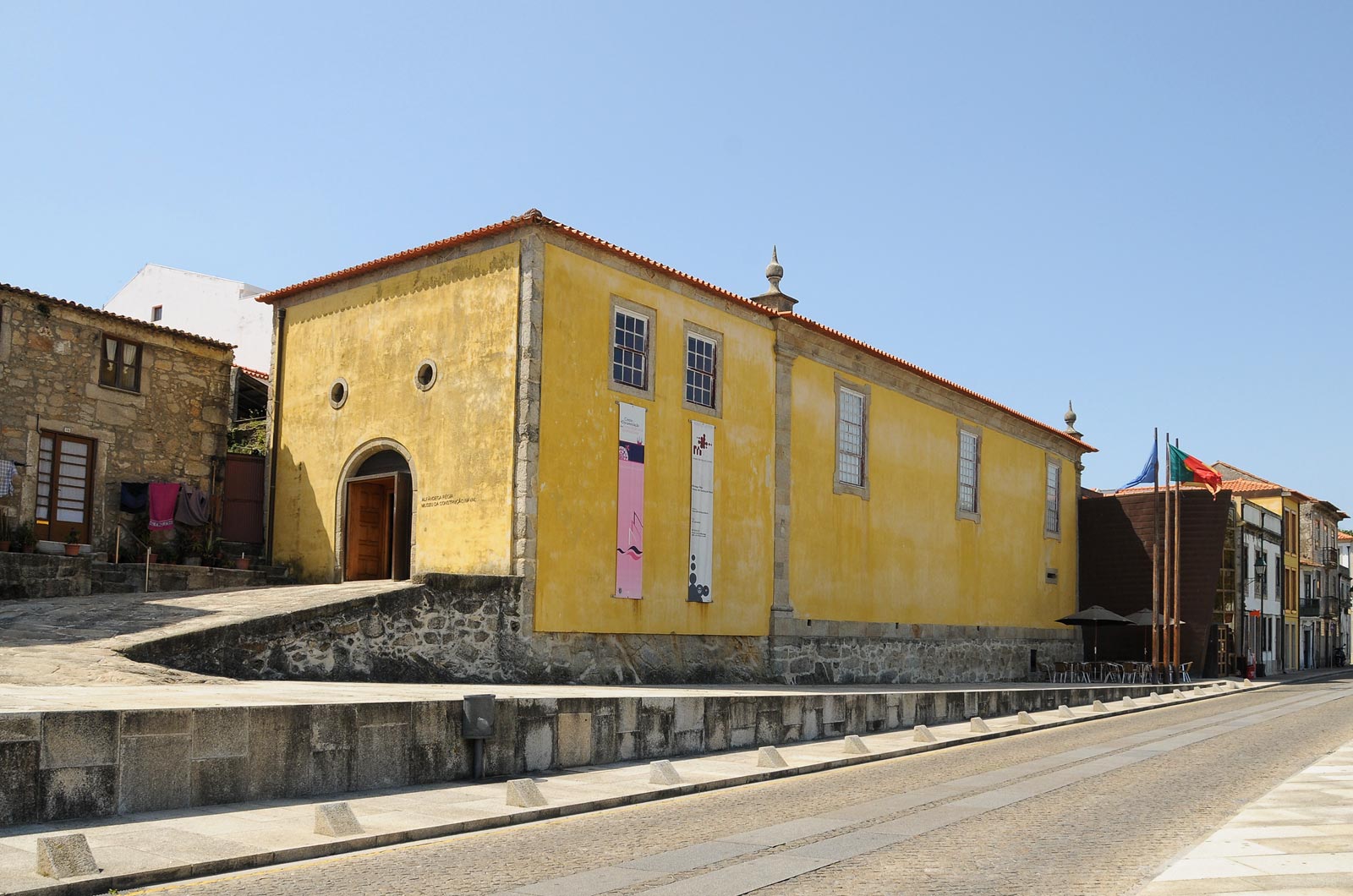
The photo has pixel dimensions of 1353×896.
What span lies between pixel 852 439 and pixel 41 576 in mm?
16451

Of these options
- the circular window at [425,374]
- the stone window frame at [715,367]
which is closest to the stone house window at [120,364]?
the circular window at [425,374]

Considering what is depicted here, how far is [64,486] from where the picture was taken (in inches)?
807

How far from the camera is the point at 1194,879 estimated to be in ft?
22.3

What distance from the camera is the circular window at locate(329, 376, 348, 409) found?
21.9 metres

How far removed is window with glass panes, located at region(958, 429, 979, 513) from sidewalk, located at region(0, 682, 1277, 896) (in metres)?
18.3

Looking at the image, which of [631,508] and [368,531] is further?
[368,531]

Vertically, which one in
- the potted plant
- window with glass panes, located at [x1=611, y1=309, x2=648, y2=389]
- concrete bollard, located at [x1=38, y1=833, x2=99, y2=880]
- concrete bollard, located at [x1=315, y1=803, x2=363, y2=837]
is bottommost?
concrete bollard, located at [x1=315, y1=803, x2=363, y2=837]

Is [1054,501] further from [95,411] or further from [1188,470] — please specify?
[95,411]

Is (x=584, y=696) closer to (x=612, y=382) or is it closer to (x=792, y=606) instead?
(x=612, y=382)

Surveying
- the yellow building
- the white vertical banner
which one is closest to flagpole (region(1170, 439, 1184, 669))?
the yellow building

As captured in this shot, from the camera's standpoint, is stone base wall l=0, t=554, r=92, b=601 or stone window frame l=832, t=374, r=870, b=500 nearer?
stone base wall l=0, t=554, r=92, b=601

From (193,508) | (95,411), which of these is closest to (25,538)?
(95,411)

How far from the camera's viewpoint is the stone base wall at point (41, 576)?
60.1 feet

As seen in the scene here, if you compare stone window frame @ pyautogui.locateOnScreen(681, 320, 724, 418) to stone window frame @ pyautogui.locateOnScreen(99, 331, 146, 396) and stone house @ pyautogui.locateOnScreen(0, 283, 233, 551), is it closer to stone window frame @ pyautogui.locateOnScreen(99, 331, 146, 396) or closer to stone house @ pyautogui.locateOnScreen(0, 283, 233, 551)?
stone house @ pyautogui.locateOnScreen(0, 283, 233, 551)
